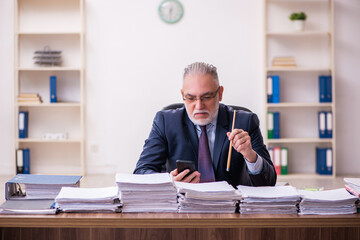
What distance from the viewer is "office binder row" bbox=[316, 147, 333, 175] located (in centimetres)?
541

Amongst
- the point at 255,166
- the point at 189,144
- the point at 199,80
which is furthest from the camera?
the point at 189,144

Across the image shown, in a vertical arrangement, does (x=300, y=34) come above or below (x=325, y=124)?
above

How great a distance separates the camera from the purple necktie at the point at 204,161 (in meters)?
2.29

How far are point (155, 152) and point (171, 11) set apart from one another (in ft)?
11.2

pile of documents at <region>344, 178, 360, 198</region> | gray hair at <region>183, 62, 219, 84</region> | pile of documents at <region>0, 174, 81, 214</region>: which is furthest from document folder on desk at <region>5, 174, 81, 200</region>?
pile of documents at <region>344, 178, 360, 198</region>

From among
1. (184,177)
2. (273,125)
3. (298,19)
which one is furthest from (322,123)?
(184,177)

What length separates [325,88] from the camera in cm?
543

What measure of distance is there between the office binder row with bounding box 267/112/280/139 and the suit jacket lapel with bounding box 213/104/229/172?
3053 millimetres

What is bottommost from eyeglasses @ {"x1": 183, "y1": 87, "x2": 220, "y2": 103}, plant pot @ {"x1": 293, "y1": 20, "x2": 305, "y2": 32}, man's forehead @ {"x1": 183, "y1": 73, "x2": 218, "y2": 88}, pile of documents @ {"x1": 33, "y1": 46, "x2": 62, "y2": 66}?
eyeglasses @ {"x1": 183, "y1": 87, "x2": 220, "y2": 103}

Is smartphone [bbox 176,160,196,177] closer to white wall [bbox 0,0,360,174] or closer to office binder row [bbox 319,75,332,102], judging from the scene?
white wall [bbox 0,0,360,174]

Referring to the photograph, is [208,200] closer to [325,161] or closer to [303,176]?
[303,176]

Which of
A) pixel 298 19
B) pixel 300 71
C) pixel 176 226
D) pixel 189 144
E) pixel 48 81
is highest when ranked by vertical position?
pixel 298 19

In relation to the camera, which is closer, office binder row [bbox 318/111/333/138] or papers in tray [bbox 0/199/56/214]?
papers in tray [bbox 0/199/56/214]

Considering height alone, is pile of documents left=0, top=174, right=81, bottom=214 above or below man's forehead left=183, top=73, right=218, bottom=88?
below
